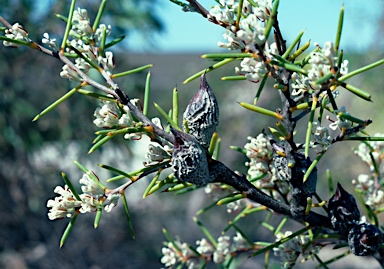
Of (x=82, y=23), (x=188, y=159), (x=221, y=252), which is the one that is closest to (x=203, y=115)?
(x=188, y=159)

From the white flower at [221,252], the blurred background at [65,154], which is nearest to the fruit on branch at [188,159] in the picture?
the white flower at [221,252]

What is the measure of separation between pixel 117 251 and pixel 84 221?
0.31m

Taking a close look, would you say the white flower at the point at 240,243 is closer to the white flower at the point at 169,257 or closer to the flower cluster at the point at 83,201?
the white flower at the point at 169,257

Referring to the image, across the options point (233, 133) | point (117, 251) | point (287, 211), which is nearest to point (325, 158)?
point (233, 133)

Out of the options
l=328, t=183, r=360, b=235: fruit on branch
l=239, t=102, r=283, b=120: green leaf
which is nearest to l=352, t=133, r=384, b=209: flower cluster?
l=328, t=183, r=360, b=235: fruit on branch

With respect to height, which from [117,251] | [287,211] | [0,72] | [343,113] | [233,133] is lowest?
[117,251]

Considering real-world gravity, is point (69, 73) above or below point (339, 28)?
below

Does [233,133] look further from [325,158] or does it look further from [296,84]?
[296,84]

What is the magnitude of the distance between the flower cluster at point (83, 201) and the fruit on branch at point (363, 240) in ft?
0.74

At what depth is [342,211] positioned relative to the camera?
0.49 meters

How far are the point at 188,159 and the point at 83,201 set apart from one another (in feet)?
0.34

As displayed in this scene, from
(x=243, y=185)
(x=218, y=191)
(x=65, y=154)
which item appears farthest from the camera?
(x=65, y=154)

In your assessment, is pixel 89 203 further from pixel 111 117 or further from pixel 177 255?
pixel 177 255

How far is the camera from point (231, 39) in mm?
403
